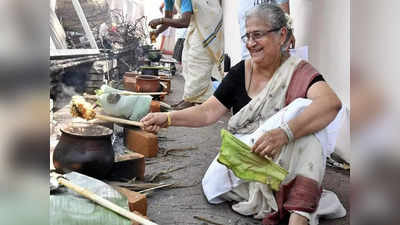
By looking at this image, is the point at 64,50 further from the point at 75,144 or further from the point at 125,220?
the point at 125,220

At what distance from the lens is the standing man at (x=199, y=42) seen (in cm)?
509

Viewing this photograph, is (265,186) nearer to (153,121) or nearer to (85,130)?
(153,121)

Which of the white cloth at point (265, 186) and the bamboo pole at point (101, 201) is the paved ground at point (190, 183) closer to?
the white cloth at point (265, 186)

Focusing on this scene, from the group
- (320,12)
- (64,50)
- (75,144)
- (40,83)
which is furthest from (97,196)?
(64,50)

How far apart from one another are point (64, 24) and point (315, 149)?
202 inches

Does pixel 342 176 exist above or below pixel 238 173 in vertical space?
below

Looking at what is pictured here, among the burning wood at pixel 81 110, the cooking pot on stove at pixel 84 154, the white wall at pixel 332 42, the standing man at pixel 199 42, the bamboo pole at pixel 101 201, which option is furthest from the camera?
the standing man at pixel 199 42

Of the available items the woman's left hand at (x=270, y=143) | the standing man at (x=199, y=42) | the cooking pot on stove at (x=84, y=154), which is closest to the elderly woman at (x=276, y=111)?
the woman's left hand at (x=270, y=143)

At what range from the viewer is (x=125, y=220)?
5.88 feet

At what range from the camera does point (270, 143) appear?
201 centimetres

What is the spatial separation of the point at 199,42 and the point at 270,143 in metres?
3.33

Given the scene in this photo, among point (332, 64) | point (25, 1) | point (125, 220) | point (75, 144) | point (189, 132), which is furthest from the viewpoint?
point (189, 132)

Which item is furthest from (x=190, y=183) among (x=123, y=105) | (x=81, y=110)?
(x=123, y=105)

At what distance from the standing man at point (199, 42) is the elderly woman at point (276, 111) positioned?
263 centimetres
